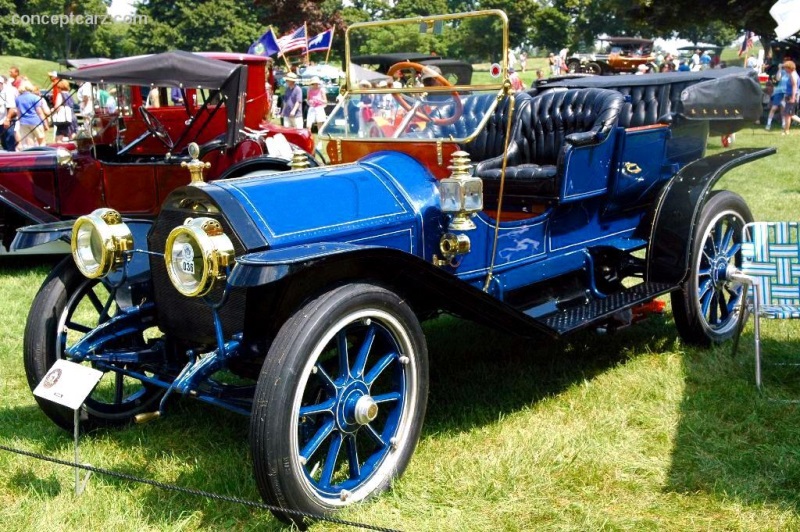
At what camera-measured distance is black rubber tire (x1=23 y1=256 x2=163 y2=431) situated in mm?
3498

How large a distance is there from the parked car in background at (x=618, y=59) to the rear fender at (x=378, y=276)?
24.1 m

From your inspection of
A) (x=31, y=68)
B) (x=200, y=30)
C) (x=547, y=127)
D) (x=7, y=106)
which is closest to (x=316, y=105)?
(x=7, y=106)

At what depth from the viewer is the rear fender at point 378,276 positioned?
2711mm

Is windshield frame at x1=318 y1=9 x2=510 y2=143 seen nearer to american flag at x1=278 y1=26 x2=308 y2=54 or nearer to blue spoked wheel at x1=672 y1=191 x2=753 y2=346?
blue spoked wheel at x1=672 y1=191 x2=753 y2=346

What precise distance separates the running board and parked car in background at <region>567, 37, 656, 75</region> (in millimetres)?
23095

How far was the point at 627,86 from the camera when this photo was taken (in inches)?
211

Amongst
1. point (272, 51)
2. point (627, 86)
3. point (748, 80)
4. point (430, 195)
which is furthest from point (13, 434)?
point (272, 51)

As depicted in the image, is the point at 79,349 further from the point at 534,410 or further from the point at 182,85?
the point at 182,85

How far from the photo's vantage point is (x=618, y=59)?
28516mm

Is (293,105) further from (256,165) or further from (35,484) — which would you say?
(35,484)

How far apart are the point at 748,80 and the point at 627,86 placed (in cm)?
72

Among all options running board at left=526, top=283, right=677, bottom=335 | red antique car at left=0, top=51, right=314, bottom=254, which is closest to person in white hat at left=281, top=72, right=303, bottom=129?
red antique car at left=0, top=51, right=314, bottom=254

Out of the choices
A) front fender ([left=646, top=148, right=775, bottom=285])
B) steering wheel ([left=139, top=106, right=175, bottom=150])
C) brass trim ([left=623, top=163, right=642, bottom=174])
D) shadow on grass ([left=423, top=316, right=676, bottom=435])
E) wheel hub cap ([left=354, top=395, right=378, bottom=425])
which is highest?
steering wheel ([left=139, top=106, right=175, bottom=150])

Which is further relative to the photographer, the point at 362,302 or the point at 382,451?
the point at 382,451
